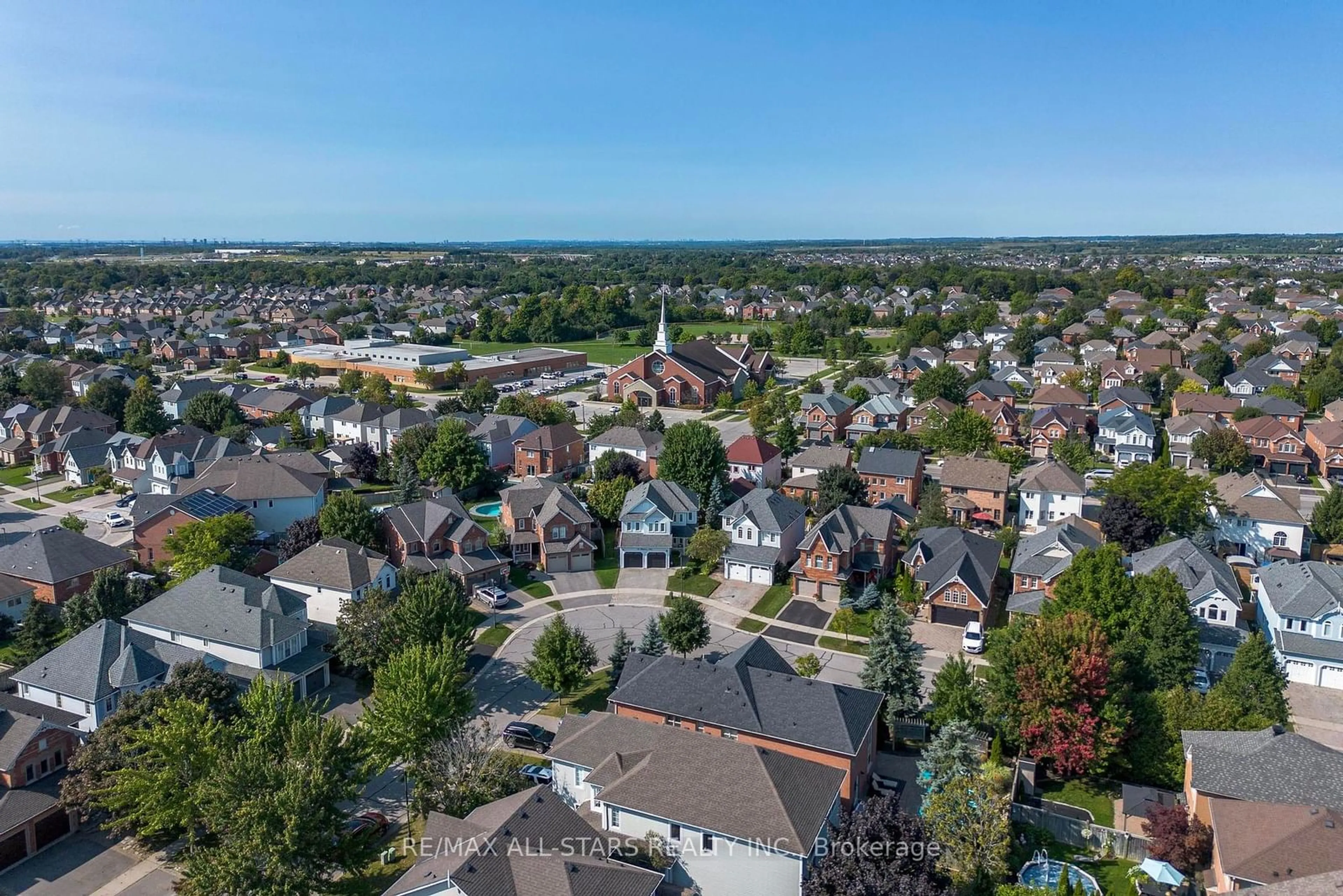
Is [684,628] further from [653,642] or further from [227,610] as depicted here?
[227,610]

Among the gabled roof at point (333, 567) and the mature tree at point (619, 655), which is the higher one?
the gabled roof at point (333, 567)

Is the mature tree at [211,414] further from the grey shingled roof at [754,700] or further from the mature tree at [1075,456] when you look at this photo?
the mature tree at [1075,456]

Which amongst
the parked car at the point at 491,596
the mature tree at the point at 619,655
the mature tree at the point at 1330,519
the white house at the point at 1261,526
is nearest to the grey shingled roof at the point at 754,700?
the mature tree at the point at 619,655

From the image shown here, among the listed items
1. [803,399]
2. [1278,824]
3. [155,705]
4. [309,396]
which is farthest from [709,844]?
[309,396]

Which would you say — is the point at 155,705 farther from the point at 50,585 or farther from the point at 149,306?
the point at 149,306

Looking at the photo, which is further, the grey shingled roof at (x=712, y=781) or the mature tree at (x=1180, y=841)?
the mature tree at (x=1180, y=841)

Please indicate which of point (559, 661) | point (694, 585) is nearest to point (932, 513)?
point (694, 585)

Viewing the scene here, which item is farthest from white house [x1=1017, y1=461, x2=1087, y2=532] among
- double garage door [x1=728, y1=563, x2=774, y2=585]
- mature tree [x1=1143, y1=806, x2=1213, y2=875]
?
mature tree [x1=1143, y1=806, x2=1213, y2=875]
